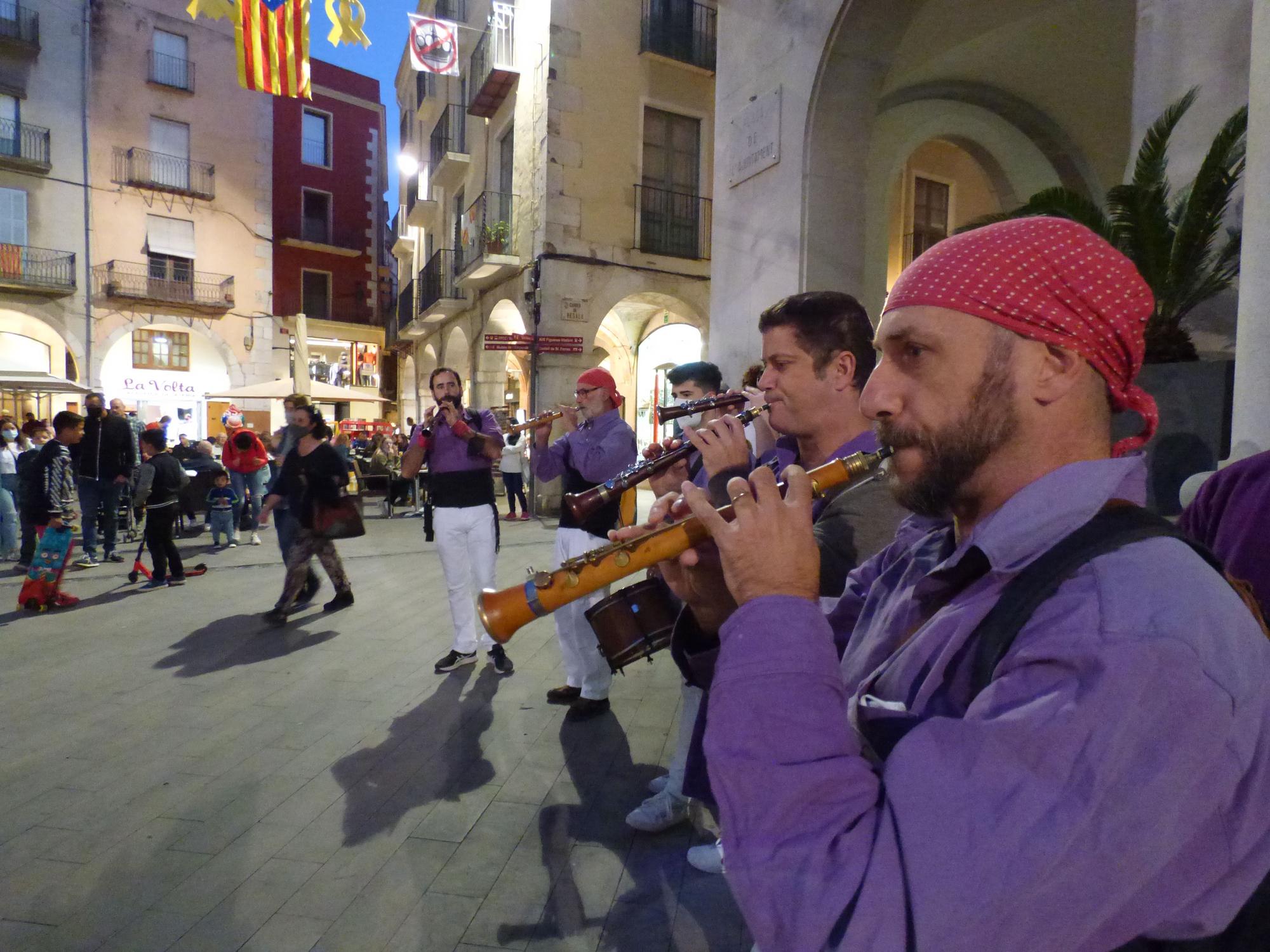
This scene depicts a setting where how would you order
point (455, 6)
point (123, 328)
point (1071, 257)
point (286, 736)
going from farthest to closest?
point (123, 328) → point (455, 6) → point (286, 736) → point (1071, 257)

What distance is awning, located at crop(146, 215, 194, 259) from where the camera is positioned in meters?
22.4

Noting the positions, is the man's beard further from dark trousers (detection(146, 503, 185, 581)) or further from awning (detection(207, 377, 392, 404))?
awning (detection(207, 377, 392, 404))

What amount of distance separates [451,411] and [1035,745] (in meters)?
5.00

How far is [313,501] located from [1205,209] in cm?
681

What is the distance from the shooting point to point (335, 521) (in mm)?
6695

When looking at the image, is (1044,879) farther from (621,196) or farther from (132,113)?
(132,113)

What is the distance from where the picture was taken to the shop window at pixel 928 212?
10398mm

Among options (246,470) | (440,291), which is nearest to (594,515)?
(246,470)

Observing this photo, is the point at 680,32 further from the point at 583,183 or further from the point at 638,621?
the point at 638,621

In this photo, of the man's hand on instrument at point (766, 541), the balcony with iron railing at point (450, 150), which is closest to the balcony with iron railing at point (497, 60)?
the balcony with iron railing at point (450, 150)

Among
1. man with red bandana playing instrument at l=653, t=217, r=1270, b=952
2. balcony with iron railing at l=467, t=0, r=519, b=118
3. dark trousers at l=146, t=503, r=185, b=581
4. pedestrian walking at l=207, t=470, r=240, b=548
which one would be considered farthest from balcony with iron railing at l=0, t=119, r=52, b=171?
man with red bandana playing instrument at l=653, t=217, r=1270, b=952

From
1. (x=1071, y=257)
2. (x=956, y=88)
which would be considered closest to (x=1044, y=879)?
(x=1071, y=257)

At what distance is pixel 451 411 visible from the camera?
17.7 ft

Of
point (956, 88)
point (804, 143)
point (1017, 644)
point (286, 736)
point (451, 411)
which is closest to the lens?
point (1017, 644)
